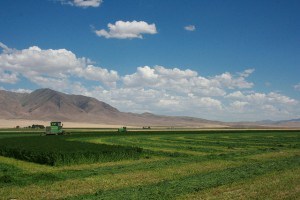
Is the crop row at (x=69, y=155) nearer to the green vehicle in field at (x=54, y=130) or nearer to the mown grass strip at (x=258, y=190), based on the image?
the mown grass strip at (x=258, y=190)

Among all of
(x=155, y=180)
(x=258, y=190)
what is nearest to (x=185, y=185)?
(x=155, y=180)

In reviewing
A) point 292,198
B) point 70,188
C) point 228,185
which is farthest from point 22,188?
point 292,198

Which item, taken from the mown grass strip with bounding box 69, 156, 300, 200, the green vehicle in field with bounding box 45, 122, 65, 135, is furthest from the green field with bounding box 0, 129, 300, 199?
the green vehicle in field with bounding box 45, 122, 65, 135

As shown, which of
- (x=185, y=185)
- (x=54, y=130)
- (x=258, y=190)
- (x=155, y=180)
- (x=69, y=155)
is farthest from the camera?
(x=54, y=130)

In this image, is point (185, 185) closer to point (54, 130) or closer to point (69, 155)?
point (69, 155)

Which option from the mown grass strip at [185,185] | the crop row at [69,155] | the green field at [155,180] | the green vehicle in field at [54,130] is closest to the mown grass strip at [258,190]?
the green field at [155,180]

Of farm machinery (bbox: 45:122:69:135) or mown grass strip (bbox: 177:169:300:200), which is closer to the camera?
mown grass strip (bbox: 177:169:300:200)

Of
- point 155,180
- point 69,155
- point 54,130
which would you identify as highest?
point 54,130

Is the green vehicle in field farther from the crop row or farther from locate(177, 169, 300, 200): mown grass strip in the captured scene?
locate(177, 169, 300, 200): mown grass strip

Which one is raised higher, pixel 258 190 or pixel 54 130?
pixel 54 130

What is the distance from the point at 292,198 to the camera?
17484 mm

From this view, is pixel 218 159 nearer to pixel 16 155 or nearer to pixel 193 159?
pixel 193 159

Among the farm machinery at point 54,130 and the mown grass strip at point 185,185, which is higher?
the farm machinery at point 54,130

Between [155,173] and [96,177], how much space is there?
13.2ft
